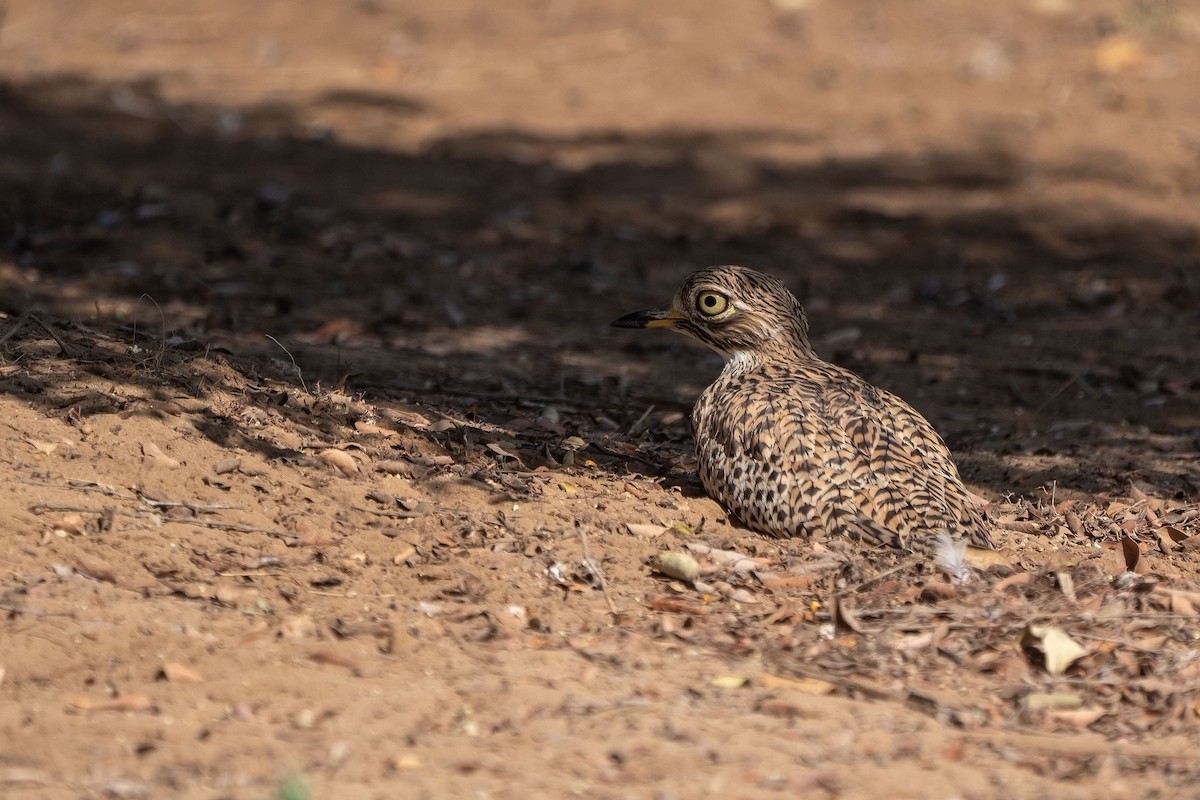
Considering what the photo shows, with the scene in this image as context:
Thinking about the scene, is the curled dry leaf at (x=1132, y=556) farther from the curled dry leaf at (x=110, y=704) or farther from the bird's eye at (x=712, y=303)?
the curled dry leaf at (x=110, y=704)

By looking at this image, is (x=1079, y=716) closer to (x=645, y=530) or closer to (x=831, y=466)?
(x=831, y=466)

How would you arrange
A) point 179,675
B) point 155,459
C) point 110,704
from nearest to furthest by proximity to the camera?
point 110,704, point 179,675, point 155,459

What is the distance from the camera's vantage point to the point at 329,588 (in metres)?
5.39

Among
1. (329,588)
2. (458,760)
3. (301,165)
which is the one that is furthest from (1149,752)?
(301,165)

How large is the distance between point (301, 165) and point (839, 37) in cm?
585

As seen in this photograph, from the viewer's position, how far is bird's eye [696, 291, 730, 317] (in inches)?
271

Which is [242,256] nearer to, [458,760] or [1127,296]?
[1127,296]

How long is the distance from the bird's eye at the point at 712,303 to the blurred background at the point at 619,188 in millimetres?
1152

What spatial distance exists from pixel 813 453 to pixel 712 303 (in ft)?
3.68

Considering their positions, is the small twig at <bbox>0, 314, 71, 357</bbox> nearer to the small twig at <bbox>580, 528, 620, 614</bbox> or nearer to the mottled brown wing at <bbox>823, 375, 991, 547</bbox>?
the small twig at <bbox>580, 528, 620, 614</bbox>

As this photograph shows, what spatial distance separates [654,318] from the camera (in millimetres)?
7078

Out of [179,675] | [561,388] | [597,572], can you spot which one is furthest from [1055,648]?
[561,388]

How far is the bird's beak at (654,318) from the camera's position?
278 inches

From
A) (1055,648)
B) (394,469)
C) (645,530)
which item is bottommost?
(394,469)
